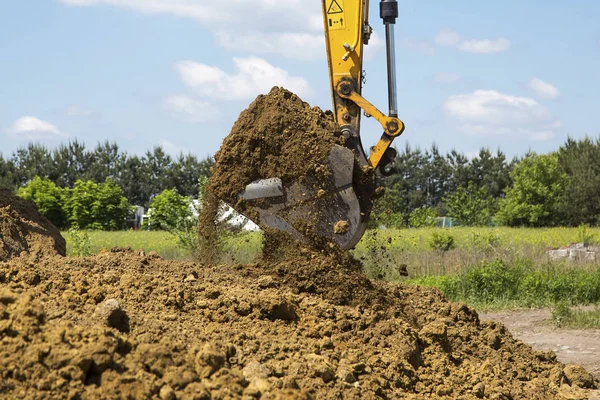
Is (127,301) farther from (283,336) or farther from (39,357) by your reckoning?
(39,357)

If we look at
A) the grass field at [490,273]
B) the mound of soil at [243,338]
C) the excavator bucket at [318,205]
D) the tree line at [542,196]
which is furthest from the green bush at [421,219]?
the excavator bucket at [318,205]

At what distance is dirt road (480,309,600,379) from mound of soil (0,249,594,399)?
1225 millimetres

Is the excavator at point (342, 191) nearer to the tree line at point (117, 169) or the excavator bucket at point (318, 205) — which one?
the excavator bucket at point (318, 205)

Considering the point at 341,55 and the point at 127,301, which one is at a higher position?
the point at 341,55

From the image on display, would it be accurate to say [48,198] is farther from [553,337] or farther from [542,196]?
[553,337]

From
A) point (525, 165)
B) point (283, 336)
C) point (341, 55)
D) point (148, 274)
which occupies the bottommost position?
point (283, 336)

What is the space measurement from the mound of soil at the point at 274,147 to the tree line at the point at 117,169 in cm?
3625

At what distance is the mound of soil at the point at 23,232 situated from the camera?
8.96 m

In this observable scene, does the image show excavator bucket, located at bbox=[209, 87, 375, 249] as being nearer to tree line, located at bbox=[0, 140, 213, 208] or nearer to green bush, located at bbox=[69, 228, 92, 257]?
green bush, located at bbox=[69, 228, 92, 257]

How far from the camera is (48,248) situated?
30.8 ft

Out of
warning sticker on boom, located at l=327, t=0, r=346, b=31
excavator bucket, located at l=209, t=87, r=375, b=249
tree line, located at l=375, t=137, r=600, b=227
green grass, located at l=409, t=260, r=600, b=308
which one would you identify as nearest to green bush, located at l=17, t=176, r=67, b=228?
tree line, located at l=375, t=137, r=600, b=227

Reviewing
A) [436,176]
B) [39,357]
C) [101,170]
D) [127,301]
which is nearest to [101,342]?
[39,357]

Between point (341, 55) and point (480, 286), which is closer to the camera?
point (341, 55)

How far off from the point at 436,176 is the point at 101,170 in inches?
811
